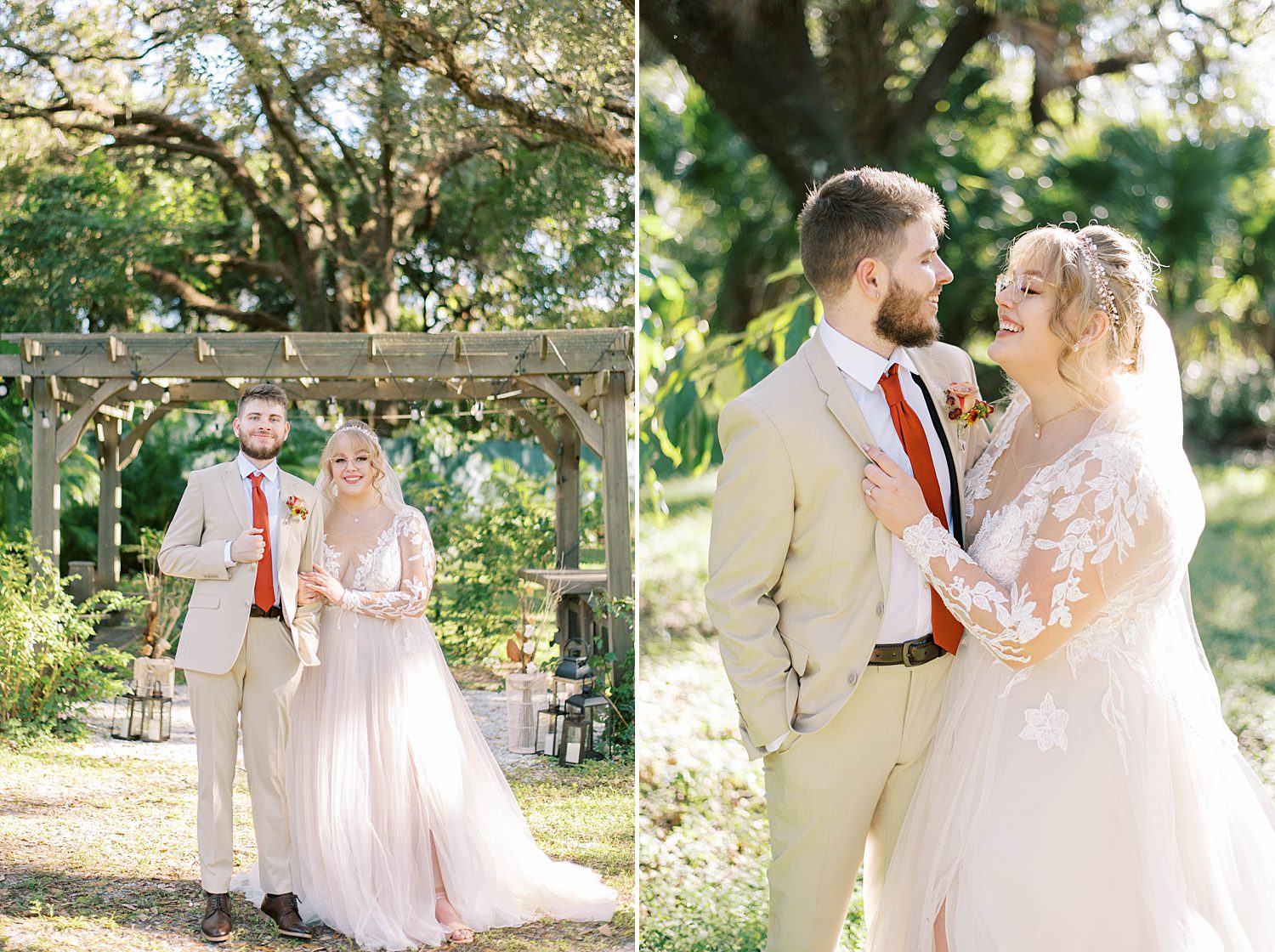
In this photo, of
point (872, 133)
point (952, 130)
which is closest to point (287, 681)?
point (872, 133)

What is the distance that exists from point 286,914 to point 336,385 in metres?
1.37

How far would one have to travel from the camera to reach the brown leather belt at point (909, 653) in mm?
2512

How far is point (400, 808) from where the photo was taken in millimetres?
3412

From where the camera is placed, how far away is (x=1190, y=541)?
2.50 m

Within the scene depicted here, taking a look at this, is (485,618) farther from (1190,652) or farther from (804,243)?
(1190,652)

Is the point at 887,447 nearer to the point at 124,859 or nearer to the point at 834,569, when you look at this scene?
the point at 834,569

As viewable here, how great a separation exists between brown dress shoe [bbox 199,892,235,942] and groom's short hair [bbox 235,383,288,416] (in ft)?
4.07

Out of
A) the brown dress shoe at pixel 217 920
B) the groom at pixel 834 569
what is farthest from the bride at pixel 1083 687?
the brown dress shoe at pixel 217 920

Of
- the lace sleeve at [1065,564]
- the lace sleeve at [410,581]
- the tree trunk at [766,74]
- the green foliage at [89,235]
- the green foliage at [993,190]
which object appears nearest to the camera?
the lace sleeve at [1065,564]

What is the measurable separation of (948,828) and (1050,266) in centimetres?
128

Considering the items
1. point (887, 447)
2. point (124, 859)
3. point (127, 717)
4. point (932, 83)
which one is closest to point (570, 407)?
point (887, 447)

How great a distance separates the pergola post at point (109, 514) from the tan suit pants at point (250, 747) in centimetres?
33

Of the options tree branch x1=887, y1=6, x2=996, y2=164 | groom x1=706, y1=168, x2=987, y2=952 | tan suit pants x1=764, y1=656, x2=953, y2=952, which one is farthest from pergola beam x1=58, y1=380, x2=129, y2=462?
tree branch x1=887, y1=6, x2=996, y2=164

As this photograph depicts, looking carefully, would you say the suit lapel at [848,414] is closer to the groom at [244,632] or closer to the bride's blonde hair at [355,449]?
the bride's blonde hair at [355,449]
